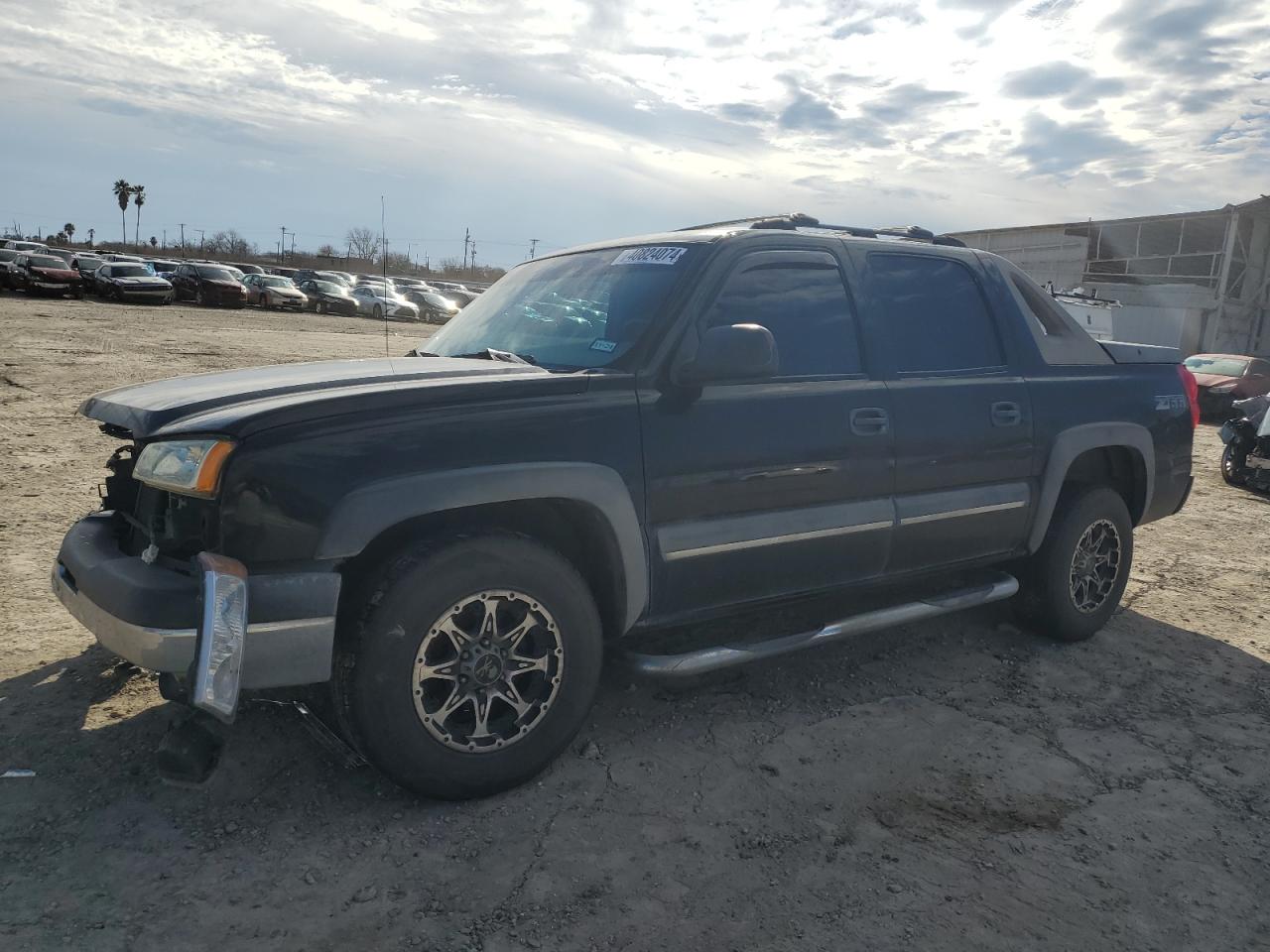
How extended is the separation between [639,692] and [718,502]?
1.04 m

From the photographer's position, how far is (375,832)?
2.72 m

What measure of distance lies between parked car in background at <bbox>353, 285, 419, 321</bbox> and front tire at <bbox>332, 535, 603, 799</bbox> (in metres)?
32.9

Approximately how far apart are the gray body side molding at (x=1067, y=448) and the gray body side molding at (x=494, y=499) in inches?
89.6

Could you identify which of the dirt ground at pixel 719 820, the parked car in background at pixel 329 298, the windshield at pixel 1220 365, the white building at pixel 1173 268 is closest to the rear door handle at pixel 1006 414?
the dirt ground at pixel 719 820

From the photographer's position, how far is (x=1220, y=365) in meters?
17.1

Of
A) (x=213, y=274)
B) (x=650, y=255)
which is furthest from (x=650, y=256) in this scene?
(x=213, y=274)

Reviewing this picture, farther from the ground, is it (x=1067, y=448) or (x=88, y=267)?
(x=88, y=267)

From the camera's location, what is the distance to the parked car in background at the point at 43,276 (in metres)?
A: 28.6

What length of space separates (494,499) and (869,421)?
5.34 feet

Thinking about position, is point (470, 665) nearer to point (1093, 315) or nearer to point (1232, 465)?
point (1232, 465)

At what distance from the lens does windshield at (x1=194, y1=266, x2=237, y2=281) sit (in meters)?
31.9

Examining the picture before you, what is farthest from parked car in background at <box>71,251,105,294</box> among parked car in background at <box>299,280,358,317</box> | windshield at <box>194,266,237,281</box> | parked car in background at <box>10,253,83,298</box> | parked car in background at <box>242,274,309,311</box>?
parked car in background at <box>299,280,358,317</box>

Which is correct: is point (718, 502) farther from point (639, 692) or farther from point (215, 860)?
point (215, 860)

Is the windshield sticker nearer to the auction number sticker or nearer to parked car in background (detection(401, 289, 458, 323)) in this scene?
the auction number sticker
